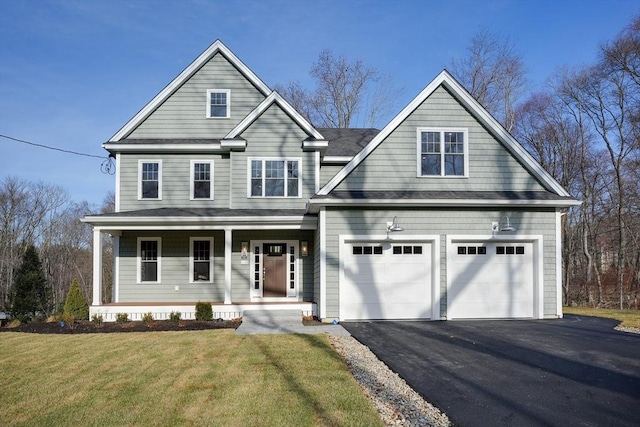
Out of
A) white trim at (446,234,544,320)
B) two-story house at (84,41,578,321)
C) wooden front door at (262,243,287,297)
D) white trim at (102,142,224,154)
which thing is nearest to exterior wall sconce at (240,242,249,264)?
two-story house at (84,41,578,321)

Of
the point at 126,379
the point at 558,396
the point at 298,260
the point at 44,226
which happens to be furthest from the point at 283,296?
the point at 44,226

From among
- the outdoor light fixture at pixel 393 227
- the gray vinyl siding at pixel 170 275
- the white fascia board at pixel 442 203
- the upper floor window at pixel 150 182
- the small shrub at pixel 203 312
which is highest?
the upper floor window at pixel 150 182

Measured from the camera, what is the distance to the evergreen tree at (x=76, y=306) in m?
14.8

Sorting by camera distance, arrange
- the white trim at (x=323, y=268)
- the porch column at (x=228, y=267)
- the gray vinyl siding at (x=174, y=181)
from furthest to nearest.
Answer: the gray vinyl siding at (x=174, y=181), the porch column at (x=228, y=267), the white trim at (x=323, y=268)

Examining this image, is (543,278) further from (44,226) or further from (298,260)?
(44,226)

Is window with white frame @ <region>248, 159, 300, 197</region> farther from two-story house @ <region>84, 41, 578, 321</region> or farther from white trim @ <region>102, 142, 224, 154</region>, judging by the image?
white trim @ <region>102, 142, 224, 154</region>

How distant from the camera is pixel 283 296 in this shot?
1642 centimetres

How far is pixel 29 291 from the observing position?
16547 millimetres

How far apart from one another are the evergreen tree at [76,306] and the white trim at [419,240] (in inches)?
319

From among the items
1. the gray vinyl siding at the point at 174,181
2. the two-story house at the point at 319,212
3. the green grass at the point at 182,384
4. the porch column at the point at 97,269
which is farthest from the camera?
the gray vinyl siding at the point at 174,181

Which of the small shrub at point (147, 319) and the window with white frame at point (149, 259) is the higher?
the window with white frame at point (149, 259)

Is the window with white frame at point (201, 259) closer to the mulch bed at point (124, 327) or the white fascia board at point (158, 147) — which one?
the mulch bed at point (124, 327)

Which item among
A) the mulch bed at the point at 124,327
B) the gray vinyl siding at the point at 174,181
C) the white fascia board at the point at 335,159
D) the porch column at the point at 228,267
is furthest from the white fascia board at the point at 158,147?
the mulch bed at the point at 124,327

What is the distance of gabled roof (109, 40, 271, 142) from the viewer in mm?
16984
